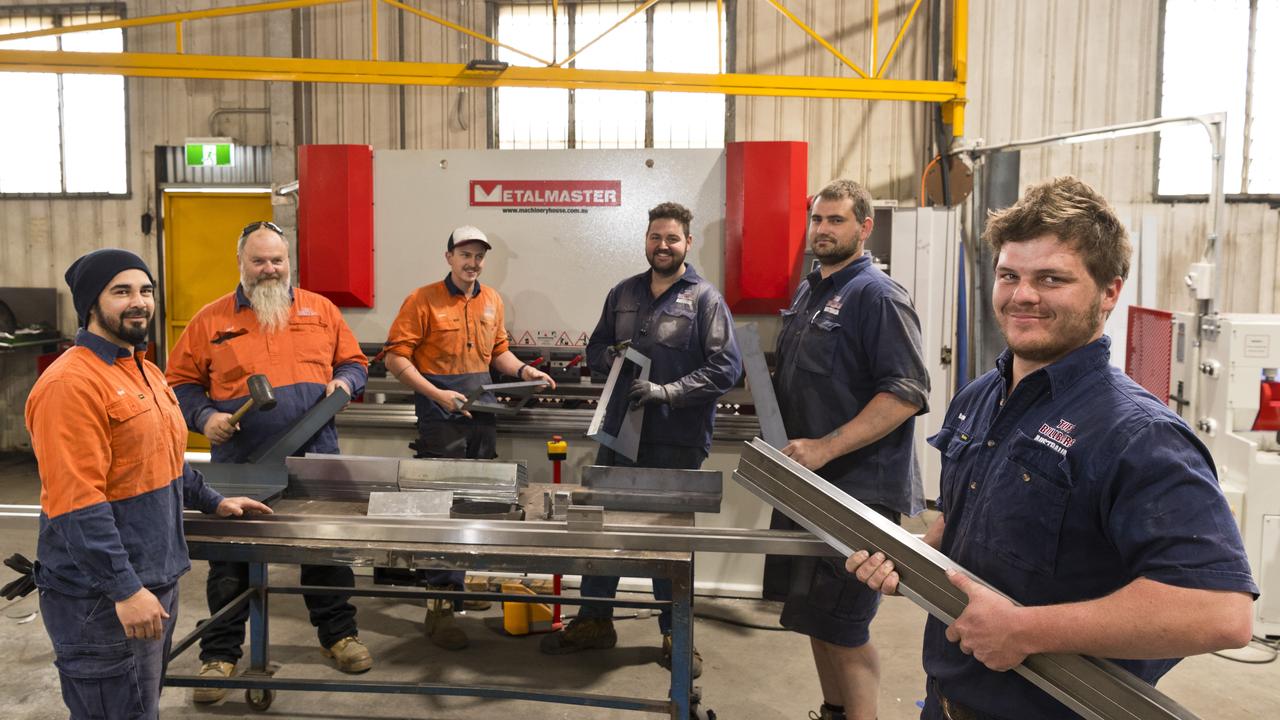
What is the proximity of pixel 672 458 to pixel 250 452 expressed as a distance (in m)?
1.30

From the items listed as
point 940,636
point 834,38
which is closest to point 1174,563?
point 940,636

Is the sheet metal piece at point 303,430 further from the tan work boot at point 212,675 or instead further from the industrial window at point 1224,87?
the industrial window at point 1224,87

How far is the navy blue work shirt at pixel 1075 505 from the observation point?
951mm

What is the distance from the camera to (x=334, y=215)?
3584mm

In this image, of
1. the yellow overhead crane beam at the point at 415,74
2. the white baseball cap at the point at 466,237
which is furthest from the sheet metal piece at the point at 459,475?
the yellow overhead crane beam at the point at 415,74

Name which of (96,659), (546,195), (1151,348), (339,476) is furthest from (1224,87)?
(96,659)

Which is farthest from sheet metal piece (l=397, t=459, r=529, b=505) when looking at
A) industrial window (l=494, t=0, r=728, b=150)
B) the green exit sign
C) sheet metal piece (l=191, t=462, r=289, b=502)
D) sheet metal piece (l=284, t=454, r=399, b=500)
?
the green exit sign

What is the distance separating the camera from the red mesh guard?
11.8 feet

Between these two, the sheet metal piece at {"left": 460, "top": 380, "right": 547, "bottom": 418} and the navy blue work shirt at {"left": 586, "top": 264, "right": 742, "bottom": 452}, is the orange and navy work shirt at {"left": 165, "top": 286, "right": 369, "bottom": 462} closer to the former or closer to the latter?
the sheet metal piece at {"left": 460, "top": 380, "right": 547, "bottom": 418}

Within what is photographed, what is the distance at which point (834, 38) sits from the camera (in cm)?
554

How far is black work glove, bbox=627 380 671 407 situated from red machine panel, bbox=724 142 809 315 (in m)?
0.89

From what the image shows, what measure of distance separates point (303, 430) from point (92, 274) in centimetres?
91

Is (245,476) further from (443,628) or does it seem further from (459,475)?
(443,628)

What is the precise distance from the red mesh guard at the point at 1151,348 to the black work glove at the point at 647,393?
2.10 metres
